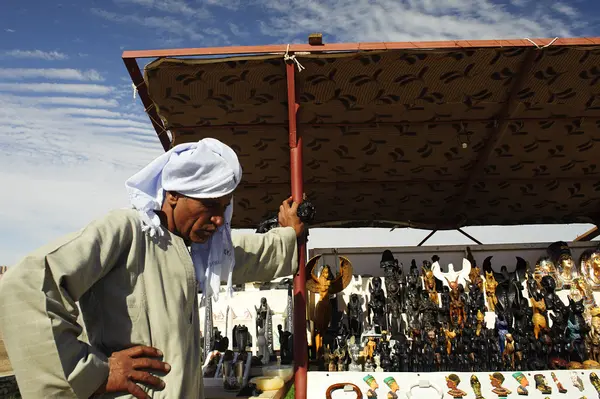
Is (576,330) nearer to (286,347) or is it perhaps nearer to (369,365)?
(369,365)

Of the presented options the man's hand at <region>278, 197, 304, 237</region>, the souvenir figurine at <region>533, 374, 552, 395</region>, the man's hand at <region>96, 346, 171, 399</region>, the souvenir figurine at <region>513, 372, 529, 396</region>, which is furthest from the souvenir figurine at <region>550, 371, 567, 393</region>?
the man's hand at <region>96, 346, 171, 399</region>

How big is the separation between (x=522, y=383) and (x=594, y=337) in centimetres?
134

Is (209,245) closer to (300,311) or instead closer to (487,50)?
(300,311)

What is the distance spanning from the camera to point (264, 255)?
8.10 feet

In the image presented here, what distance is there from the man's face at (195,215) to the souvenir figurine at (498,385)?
345 cm

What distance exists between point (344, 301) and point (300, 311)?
1806 mm

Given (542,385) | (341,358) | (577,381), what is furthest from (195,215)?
(577,381)

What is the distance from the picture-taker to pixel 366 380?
4.17m

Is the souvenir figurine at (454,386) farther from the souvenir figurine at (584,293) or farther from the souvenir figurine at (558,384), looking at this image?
the souvenir figurine at (584,293)

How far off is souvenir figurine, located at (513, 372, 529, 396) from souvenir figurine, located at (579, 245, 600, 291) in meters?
2.07

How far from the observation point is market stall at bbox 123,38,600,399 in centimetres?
395

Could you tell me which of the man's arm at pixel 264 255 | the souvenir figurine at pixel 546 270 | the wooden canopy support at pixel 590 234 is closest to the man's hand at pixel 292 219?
the man's arm at pixel 264 255

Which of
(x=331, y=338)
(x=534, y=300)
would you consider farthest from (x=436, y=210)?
(x=331, y=338)

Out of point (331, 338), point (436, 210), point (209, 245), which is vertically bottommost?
point (331, 338)
